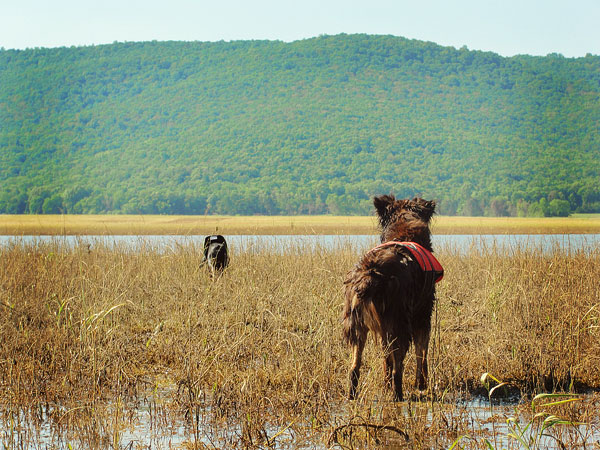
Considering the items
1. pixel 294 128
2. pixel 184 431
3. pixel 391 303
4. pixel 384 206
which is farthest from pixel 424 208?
pixel 294 128

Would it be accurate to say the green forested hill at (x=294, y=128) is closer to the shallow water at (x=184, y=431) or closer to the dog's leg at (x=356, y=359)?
the shallow water at (x=184, y=431)

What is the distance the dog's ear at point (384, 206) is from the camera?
491cm

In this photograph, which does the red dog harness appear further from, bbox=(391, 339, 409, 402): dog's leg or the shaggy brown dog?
bbox=(391, 339, 409, 402): dog's leg

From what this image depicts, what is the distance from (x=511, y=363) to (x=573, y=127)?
97.3 m

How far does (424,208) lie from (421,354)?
1170mm

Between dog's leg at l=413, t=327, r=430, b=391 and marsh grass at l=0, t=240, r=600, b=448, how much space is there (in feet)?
0.31

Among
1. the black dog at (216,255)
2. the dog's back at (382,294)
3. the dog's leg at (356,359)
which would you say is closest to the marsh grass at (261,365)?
the dog's leg at (356,359)

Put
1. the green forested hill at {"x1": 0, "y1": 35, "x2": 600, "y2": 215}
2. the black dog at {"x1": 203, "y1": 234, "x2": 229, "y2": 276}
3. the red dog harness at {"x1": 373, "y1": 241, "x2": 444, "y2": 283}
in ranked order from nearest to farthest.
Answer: the red dog harness at {"x1": 373, "y1": 241, "x2": 444, "y2": 283} < the black dog at {"x1": 203, "y1": 234, "x2": 229, "y2": 276} < the green forested hill at {"x1": 0, "y1": 35, "x2": 600, "y2": 215}

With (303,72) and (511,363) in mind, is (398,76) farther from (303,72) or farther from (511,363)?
(511,363)

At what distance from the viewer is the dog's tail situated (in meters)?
4.00

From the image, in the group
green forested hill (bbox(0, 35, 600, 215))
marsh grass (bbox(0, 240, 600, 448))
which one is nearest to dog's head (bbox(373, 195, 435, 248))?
marsh grass (bbox(0, 240, 600, 448))

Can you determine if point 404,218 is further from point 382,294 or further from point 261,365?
point 261,365

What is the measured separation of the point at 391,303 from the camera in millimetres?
4062

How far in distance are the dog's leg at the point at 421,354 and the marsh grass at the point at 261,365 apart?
0.09m
